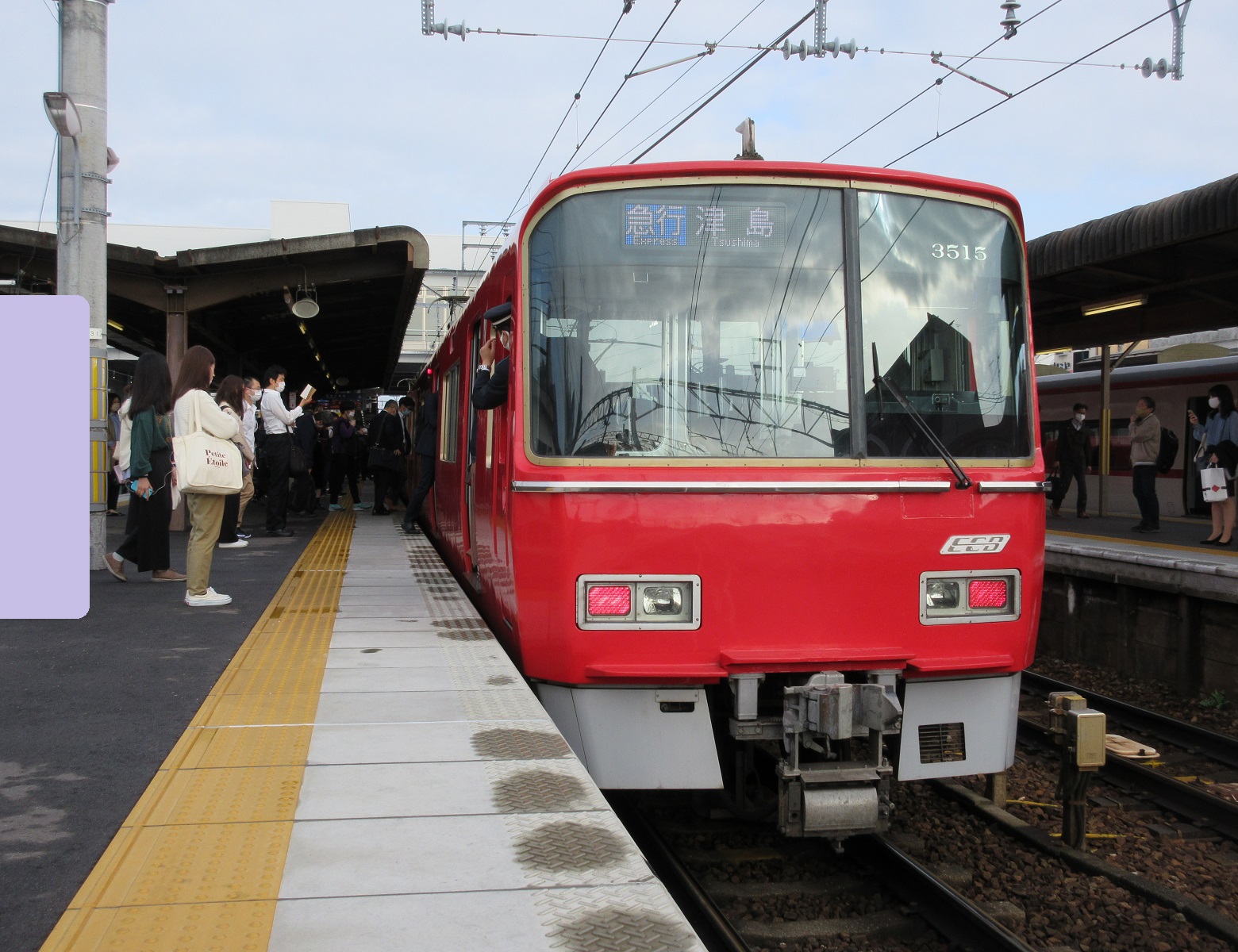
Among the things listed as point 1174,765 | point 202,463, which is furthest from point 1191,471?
point 202,463

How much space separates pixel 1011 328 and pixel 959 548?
1021 millimetres

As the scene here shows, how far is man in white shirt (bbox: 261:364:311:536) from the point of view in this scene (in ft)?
37.6

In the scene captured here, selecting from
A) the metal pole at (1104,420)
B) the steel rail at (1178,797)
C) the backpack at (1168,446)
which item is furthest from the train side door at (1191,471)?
the steel rail at (1178,797)

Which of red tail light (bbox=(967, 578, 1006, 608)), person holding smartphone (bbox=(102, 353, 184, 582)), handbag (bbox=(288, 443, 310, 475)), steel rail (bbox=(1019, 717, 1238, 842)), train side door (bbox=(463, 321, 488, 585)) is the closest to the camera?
red tail light (bbox=(967, 578, 1006, 608))

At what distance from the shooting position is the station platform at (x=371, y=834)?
8.21ft

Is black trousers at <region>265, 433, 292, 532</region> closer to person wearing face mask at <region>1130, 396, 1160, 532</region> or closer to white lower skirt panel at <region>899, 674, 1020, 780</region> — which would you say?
white lower skirt panel at <region>899, 674, 1020, 780</region>

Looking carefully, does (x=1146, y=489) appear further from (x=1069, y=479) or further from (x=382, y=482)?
(x=382, y=482)

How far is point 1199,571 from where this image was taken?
8539 millimetres

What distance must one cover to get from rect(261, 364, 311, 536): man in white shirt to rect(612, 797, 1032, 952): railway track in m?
7.80

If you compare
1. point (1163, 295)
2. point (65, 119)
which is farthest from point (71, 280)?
point (1163, 295)

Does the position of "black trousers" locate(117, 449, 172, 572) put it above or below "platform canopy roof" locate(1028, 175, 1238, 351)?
below

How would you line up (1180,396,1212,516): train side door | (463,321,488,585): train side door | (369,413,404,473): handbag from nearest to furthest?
(463,321,488,585): train side door, (369,413,404,473): handbag, (1180,396,1212,516): train side door

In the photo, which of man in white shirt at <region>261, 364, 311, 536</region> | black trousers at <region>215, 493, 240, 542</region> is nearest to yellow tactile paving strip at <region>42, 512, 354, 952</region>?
black trousers at <region>215, 493, 240, 542</region>

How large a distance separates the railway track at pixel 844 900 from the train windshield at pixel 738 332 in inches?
68.0
